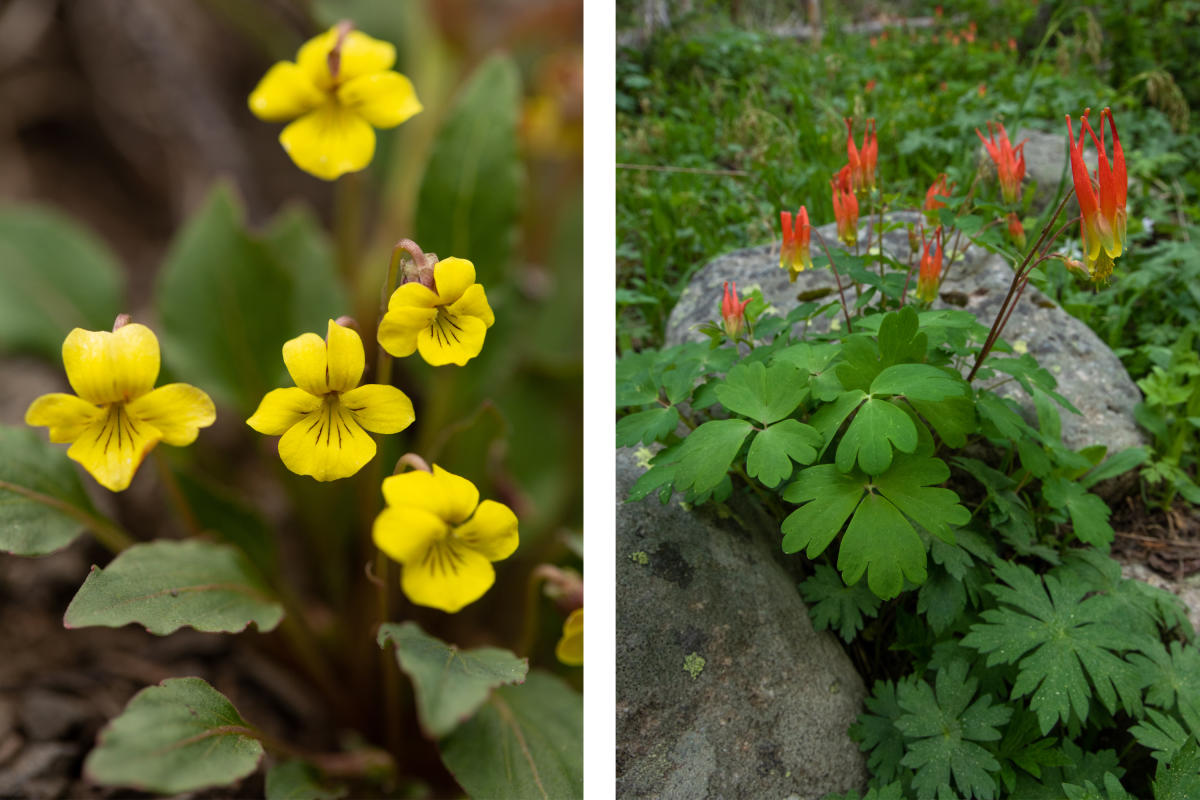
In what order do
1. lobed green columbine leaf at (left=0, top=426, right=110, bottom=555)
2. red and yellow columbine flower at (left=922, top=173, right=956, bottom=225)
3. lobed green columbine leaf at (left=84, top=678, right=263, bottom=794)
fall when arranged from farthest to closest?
1. red and yellow columbine flower at (left=922, top=173, right=956, bottom=225)
2. lobed green columbine leaf at (left=0, top=426, right=110, bottom=555)
3. lobed green columbine leaf at (left=84, top=678, right=263, bottom=794)

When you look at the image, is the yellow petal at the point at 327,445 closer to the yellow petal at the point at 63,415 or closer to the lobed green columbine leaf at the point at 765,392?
the yellow petal at the point at 63,415

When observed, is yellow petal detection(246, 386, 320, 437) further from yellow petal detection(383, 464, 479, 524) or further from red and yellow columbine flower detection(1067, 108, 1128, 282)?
red and yellow columbine flower detection(1067, 108, 1128, 282)

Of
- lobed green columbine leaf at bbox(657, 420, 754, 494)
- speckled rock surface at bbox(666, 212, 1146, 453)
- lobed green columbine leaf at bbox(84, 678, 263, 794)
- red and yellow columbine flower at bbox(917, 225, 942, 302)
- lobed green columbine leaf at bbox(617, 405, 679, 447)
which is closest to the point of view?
lobed green columbine leaf at bbox(84, 678, 263, 794)

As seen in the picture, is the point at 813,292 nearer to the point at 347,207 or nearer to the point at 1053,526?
the point at 1053,526

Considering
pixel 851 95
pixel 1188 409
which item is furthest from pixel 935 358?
pixel 851 95

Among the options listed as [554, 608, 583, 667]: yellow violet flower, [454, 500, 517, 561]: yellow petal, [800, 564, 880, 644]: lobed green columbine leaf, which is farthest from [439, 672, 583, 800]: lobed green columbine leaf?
[800, 564, 880, 644]: lobed green columbine leaf
